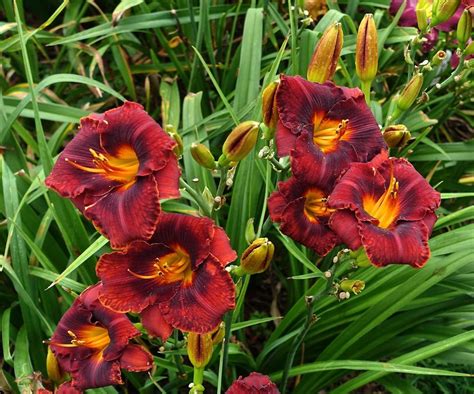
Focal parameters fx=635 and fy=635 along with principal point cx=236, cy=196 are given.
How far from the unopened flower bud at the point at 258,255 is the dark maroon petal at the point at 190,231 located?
56 millimetres

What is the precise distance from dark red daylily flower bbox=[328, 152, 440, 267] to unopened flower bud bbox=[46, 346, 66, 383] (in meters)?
0.54

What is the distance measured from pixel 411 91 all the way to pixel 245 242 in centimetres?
44

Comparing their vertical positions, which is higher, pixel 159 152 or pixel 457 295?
pixel 159 152

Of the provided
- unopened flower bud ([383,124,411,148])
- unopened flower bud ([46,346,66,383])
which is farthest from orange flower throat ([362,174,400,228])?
unopened flower bud ([46,346,66,383])

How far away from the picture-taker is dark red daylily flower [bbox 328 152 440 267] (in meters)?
0.84

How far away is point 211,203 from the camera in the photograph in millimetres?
980

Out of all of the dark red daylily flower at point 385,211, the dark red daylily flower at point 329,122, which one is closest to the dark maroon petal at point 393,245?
the dark red daylily flower at point 385,211

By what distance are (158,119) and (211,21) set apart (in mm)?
330

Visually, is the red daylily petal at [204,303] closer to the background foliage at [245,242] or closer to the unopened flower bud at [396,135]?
the background foliage at [245,242]

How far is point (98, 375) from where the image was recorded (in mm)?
964

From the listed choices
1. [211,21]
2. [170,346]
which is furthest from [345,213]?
[211,21]

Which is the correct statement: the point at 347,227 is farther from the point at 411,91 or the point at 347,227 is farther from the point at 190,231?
the point at 411,91

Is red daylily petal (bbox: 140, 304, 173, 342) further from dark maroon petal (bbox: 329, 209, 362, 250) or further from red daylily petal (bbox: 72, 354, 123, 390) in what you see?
dark maroon petal (bbox: 329, 209, 362, 250)

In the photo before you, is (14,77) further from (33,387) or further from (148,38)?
(33,387)
